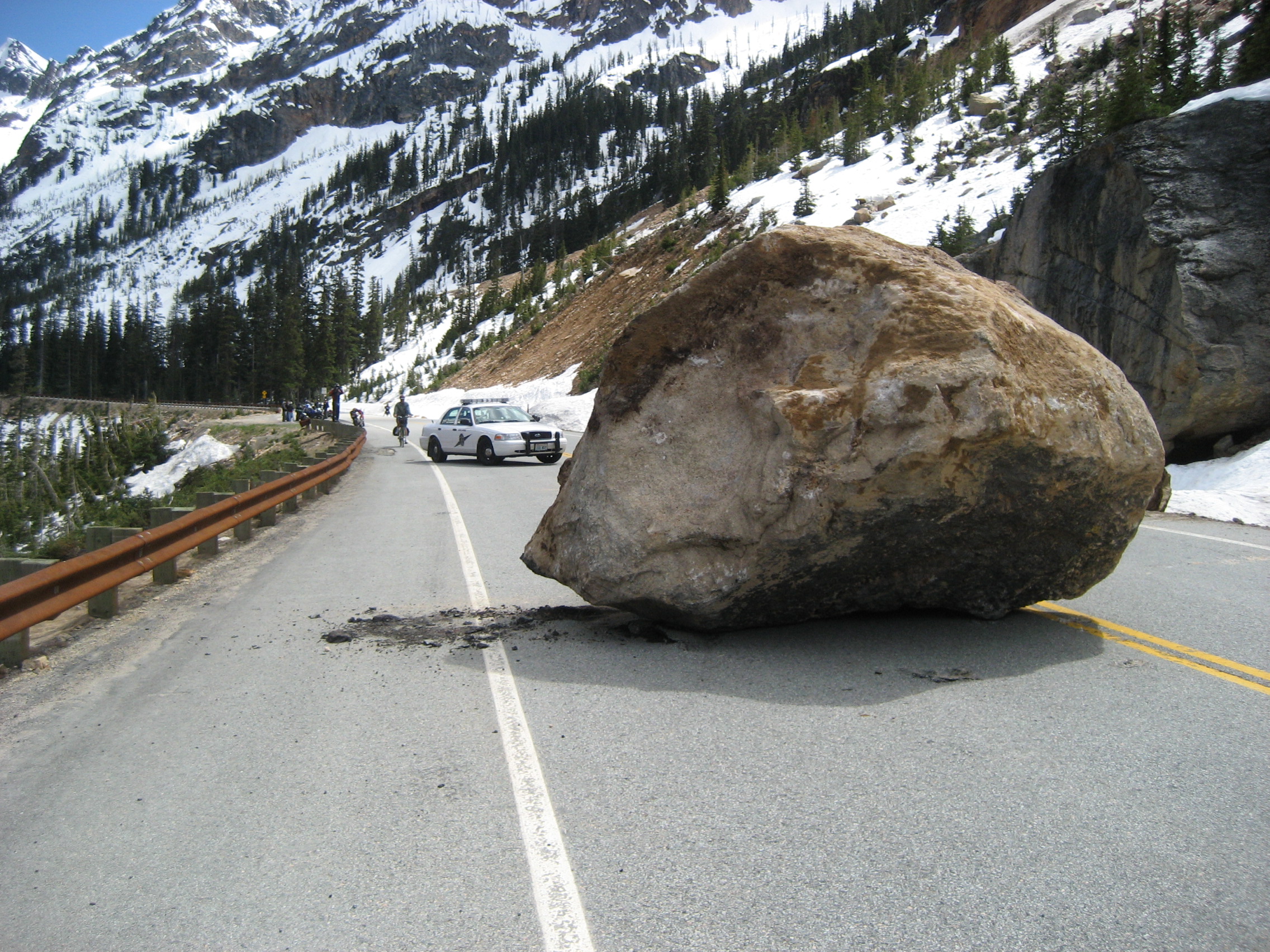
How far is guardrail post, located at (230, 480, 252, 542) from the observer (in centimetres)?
997

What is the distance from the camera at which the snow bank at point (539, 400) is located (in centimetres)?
3566

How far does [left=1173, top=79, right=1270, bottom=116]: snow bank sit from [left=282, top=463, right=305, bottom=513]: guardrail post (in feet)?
54.5

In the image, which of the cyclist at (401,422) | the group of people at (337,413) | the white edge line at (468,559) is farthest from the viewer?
the group of people at (337,413)

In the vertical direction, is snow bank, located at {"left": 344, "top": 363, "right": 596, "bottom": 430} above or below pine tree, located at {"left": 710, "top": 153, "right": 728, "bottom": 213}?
below

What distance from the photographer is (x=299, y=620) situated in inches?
256

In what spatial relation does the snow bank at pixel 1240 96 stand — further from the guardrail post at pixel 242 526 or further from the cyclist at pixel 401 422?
the cyclist at pixel 401 422

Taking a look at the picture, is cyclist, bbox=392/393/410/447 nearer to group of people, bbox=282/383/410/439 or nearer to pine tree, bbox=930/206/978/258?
group of people, bbox=282/383/410/439

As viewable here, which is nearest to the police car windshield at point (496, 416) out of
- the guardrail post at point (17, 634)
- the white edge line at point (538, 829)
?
the guardrail post at point (17, 634)

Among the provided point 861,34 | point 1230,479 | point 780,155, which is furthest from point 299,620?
point 861,34

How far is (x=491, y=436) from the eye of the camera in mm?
21281

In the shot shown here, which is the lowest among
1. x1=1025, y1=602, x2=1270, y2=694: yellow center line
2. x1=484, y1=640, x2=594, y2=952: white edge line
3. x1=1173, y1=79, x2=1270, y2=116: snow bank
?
x1=484, y1=640, x2=594, y2=952: white edge line

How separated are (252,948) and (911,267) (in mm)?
4792

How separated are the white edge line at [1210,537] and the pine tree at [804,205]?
136 feet

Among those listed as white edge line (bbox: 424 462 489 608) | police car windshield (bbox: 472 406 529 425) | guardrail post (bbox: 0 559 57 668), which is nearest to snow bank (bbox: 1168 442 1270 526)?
white edge line (bbox: 424 462 489 608)
